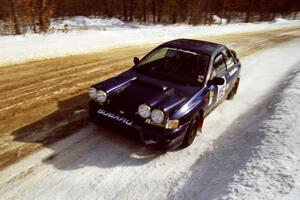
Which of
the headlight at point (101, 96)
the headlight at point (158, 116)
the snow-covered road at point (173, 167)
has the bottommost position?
the snow-covered road at point (173, 167)

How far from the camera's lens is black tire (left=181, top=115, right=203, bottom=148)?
464 centimetres

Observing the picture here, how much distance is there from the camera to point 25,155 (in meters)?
4.18

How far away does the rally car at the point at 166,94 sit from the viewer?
421cm

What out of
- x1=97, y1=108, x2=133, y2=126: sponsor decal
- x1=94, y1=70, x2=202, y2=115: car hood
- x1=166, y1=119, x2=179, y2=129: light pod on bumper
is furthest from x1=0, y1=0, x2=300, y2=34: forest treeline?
x1=166, y1=119, x2=179, y2=129: light pod on bumper

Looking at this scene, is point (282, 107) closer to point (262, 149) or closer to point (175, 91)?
point (262, 149)

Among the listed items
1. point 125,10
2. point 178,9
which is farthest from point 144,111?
point 125,10

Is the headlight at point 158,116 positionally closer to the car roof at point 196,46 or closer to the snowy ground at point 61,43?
the car roof at point 196,46

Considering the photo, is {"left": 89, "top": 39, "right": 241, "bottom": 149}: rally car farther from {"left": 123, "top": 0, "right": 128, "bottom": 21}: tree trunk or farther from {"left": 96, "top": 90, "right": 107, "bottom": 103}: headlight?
{"left": 123, "top": 0, "right": 128, "bottom": 21}: tree trunk

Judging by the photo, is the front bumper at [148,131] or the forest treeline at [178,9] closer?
the front bumper at [148,131]

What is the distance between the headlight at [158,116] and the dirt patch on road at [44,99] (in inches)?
67.1

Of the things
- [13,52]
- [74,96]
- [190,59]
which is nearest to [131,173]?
[190,59]

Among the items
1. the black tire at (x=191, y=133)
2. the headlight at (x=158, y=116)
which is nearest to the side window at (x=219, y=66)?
the black tire at (x=191, y=133)

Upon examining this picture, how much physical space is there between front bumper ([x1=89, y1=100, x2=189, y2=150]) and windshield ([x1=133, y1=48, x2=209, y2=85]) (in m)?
1.04

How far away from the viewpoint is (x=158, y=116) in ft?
13.6
